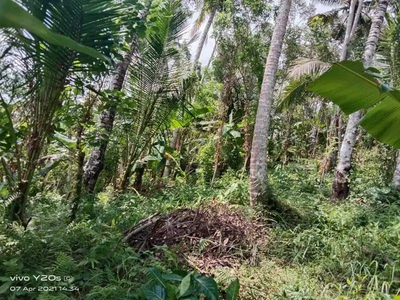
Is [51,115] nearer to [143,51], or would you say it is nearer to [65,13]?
[65,13]

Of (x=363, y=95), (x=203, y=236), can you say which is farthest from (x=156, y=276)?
(x=363, y=95)

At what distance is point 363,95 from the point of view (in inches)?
71.4

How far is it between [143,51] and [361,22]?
424 inches

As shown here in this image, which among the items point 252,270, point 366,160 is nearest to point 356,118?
point 366,160

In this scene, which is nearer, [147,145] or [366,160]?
[147,145]

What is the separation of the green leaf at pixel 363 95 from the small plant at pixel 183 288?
4.48ft

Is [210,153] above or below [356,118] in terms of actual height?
below

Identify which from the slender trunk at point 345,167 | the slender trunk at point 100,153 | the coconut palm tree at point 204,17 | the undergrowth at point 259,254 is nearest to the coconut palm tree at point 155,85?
the slender trunk at point 100,153

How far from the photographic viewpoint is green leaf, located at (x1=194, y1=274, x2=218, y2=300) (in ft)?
5.98

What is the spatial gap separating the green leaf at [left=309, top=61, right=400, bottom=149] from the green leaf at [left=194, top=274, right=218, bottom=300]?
139 cm

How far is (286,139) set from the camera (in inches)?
332

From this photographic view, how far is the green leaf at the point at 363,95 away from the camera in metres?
1.61

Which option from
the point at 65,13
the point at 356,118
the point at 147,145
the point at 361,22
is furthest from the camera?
the point at 361,22

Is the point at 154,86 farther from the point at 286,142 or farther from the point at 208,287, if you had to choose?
the point at 286,142
